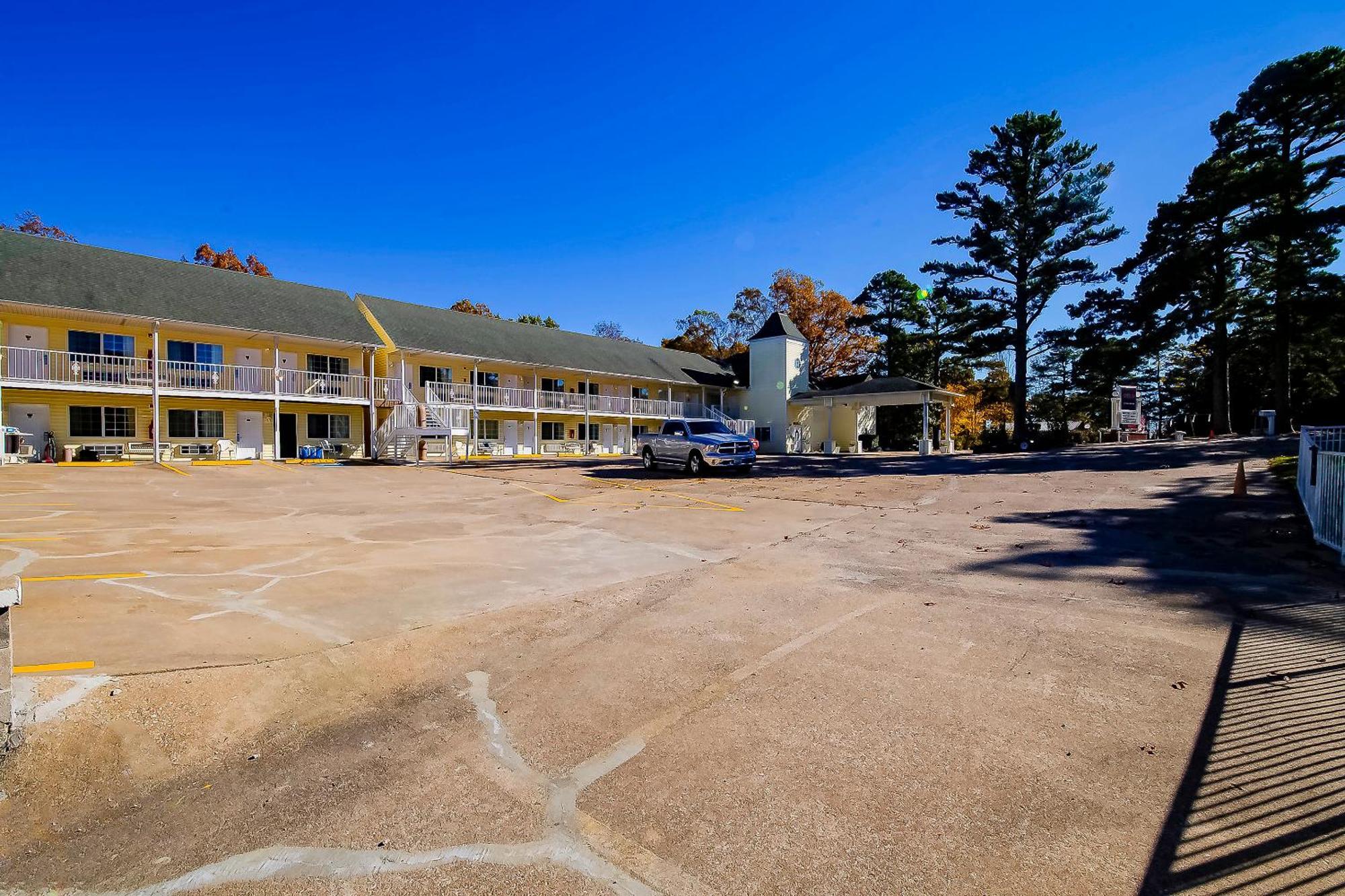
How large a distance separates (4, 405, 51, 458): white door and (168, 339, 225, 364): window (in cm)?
432

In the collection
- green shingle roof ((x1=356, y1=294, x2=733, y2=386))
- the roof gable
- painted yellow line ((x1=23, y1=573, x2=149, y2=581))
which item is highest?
the roof gable

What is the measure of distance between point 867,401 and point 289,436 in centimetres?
3059

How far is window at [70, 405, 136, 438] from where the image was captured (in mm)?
23203

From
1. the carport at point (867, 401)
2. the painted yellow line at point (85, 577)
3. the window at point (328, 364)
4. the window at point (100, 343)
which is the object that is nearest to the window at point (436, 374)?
the window at point (328, 364)

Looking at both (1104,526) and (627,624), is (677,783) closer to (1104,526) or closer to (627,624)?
(627,624)

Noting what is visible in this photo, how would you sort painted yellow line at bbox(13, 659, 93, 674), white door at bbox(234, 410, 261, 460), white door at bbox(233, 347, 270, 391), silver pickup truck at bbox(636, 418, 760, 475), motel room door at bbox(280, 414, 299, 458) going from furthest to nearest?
motel room door at bbox(280, 414, 299, 458), white door at bbox(234, 410, 261, 460), white door at bbox(233, 347, 270, 391), silver pickup truck at bbox(636, 418, 760, 475), painted yellow line at bbox(13, 659, 93, 674)

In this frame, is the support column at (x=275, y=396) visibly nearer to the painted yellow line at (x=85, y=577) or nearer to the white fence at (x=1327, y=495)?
the painted yellow line at (x=85, y=577)

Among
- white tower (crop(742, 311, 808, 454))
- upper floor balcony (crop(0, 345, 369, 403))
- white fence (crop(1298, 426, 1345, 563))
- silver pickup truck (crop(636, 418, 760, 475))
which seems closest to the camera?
white fence (crop(1298, 426, 1345, 563))

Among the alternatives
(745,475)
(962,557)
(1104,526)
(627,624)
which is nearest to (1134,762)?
(627,624)

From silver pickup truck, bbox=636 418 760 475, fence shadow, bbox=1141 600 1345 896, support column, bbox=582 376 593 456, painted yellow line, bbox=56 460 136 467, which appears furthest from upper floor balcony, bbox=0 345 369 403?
fence shadow, bbox=1141 600 1345 896

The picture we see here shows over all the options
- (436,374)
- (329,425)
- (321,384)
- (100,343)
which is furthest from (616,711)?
(436,374)

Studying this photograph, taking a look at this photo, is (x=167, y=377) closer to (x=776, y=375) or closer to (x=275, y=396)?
(x=275, y=396)

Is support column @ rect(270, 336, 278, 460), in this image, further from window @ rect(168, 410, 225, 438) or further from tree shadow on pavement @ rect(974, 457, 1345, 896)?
tree shadow on pavement @ rect(974, 457, 1345, 896)

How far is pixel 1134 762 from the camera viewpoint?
3031 mm
